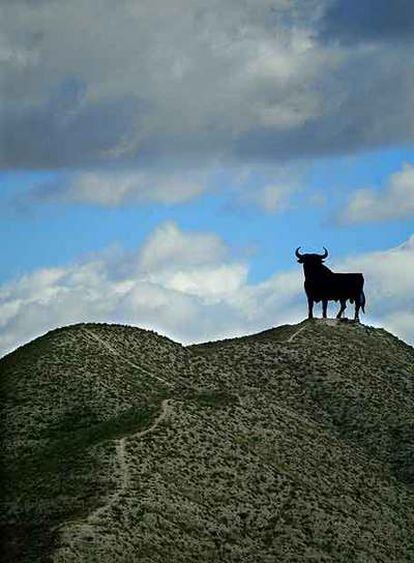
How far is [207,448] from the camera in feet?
225

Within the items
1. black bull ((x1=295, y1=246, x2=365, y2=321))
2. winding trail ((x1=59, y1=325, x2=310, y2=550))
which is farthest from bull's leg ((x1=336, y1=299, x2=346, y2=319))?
winding trail ((x1=59, y1=325, x2=310, y2=550))

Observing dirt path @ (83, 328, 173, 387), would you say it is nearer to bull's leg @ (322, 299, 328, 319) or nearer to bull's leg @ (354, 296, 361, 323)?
bull's leg @ (322, 299, 328, 319)

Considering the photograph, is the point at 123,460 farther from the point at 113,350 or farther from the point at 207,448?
the point at 113,350

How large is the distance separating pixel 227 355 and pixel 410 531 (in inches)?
876

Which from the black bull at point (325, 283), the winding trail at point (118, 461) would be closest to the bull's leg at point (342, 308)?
the black bull at point (325, 283)

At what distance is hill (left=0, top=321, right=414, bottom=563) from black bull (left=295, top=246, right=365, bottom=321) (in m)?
2.48

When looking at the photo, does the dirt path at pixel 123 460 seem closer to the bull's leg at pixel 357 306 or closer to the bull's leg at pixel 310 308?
the bull's leg at pixel 310 308

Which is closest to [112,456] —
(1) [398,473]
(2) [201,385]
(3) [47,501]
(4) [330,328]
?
(3) [47,501]

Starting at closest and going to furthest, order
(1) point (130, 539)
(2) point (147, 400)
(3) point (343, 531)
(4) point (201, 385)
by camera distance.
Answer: (1) point (130, 539) < (3) point (343, 531) < (2) point (147, 400) < (4) point (201, 385)

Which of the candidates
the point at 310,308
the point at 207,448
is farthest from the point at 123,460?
the point at 310,308

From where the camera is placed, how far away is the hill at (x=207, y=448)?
59.8m

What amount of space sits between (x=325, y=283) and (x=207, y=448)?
25667mm

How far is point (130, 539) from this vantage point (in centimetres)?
5741

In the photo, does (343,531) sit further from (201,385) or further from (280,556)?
(201,385)
